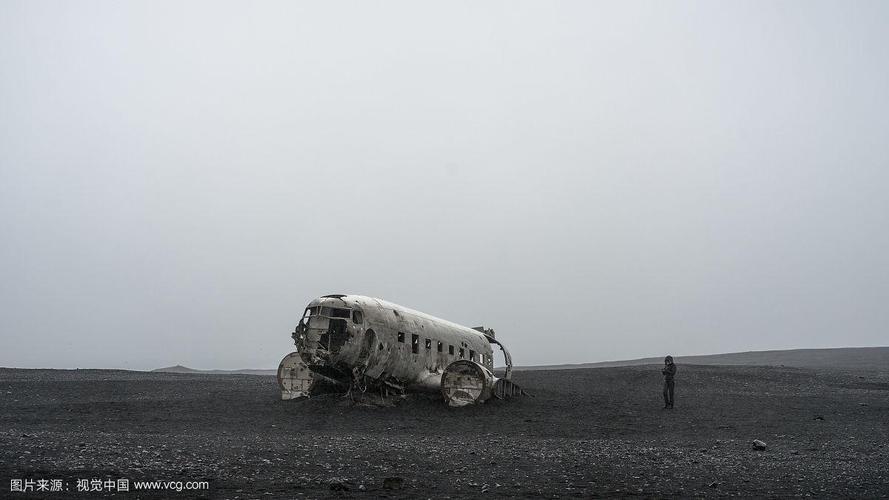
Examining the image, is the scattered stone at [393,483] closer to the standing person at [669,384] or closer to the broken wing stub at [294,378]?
the broken wing stub at [294,378]

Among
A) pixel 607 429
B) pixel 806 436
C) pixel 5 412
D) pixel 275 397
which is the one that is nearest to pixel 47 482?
pixel 5 412

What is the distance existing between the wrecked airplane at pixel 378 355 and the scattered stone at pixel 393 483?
10177 mm

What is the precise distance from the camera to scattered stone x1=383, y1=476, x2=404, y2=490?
10141mm

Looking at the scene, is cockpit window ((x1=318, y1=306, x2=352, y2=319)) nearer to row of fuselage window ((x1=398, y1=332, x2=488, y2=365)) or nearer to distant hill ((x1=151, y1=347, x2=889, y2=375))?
row of fuselage window ((x1=398, y1=332, x2=488, y2=365))

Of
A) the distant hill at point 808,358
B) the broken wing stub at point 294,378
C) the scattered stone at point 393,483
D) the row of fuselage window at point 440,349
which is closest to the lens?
the scattered stone at point 393,483

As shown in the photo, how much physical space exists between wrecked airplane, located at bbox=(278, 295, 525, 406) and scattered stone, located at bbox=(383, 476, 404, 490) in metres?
10.2

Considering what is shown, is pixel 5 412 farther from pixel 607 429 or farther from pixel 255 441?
pixel 607 429

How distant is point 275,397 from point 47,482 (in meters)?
16.2

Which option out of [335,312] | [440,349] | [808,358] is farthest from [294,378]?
[808,358]

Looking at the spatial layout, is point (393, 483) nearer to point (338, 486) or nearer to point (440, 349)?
point (338, 486)

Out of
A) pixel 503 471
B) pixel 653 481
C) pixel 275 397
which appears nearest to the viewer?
pixel 653 481

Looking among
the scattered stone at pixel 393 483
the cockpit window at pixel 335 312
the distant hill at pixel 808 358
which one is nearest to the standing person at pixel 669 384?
the cockpit window at pixel 335 312

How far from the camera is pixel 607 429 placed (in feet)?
61.9

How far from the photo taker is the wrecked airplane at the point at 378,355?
20500 millimetres
